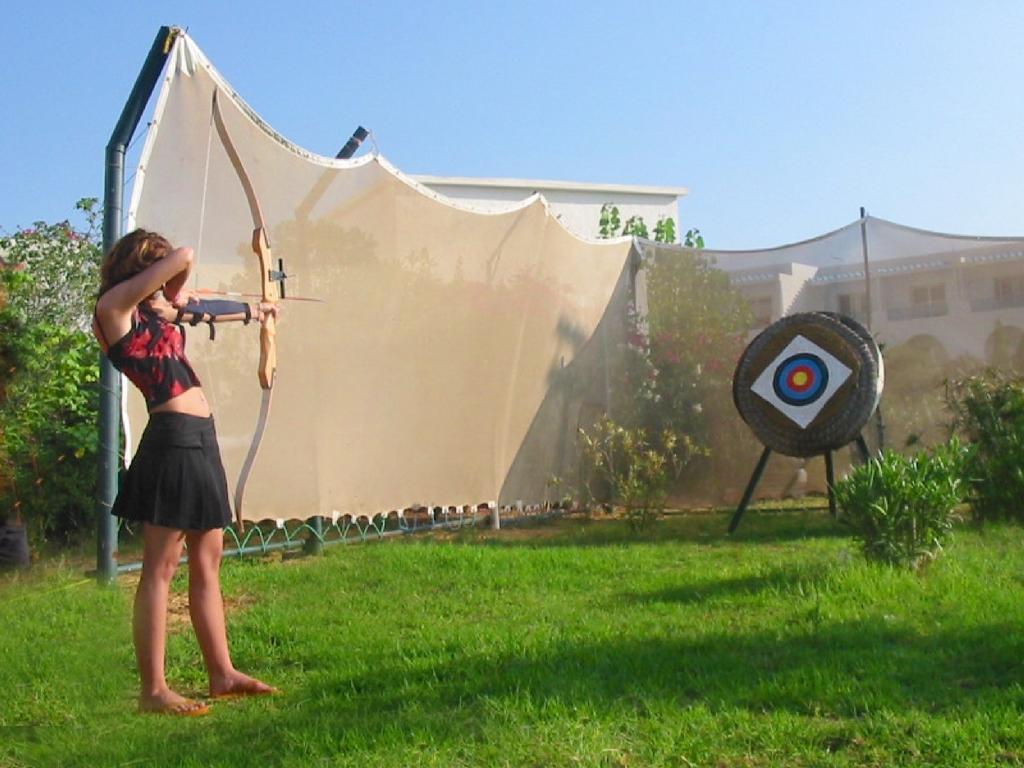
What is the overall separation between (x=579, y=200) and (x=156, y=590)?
17.8 metres

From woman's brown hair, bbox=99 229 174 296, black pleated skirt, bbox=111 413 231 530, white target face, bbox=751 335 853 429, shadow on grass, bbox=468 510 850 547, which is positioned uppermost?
woman's brown hair, bbox=99 229 174 296

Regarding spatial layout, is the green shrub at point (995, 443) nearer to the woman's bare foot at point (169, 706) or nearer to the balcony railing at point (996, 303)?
the balcony railing at point (996, 303)

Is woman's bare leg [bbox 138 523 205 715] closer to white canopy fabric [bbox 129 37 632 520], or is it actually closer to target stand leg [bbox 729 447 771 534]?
white canopy fabric [bbox 129 37 632 520]

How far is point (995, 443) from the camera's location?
7.49 m

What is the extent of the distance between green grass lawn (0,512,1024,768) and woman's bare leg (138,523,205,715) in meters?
0.08

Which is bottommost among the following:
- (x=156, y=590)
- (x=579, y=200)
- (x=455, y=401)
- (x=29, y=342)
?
(x=156, y=590)

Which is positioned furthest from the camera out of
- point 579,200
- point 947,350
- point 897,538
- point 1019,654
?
point 579,200

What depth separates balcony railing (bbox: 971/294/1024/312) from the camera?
345 inches

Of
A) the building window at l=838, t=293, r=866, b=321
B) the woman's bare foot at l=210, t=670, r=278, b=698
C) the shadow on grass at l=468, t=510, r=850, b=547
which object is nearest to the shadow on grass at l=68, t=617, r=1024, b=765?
the woman's bare foot at l=210, t=670, r=278, b=698

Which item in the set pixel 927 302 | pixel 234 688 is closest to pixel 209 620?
pixel 234 688

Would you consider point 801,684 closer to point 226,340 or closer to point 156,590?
point 156,590

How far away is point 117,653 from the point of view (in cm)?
432

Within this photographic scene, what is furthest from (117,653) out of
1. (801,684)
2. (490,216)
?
(490,216)

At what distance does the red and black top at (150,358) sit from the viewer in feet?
11.8
